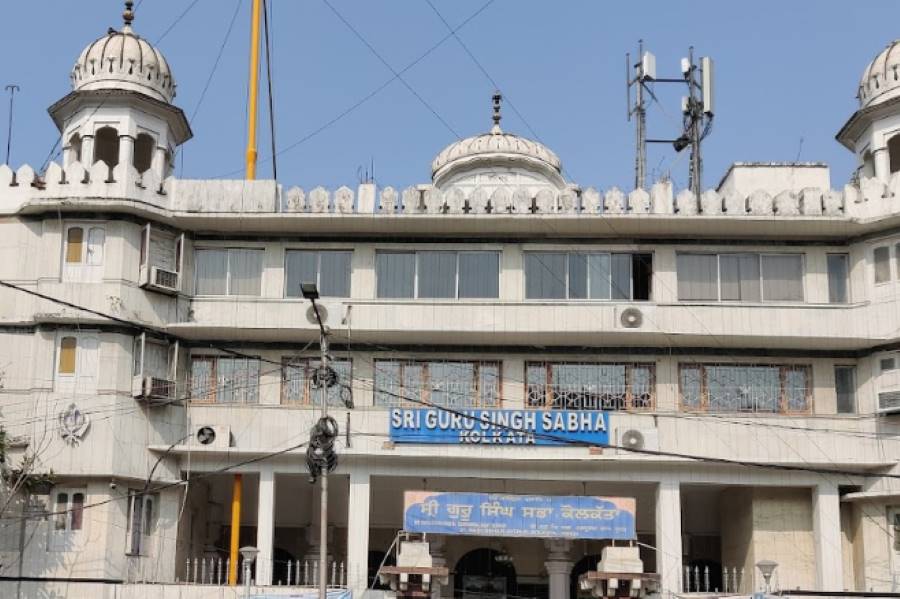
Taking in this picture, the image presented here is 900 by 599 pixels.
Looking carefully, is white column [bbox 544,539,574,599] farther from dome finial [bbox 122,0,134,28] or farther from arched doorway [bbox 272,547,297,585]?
dome finial [bbox 122,0,134,28]

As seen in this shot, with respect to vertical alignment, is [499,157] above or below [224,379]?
above

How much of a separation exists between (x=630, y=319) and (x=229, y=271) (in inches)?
405

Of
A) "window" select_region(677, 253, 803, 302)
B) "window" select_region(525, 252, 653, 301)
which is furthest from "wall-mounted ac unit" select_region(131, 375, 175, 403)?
"window" select_region(677, 253, 803, 302)

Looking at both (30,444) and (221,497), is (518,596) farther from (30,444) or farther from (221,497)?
(30,444)

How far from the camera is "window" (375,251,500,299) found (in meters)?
30.3

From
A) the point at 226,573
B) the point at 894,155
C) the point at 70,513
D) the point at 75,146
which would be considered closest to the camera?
the point at 70,513

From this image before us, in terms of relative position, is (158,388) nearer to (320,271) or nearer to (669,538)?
(320,271)

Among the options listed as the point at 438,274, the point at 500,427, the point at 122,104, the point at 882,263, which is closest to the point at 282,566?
the point at 500,427

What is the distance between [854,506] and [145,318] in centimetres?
1807

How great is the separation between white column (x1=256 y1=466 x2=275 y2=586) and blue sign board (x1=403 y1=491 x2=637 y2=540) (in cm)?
334

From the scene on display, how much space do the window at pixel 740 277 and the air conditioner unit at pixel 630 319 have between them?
1.43m

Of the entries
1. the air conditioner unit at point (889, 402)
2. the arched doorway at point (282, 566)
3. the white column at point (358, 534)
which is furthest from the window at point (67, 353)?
the air conditioner unit at point (889, 402)

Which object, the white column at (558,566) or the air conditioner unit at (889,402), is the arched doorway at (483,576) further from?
the air conditioner unit at (889,402)

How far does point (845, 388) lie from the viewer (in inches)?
1186
